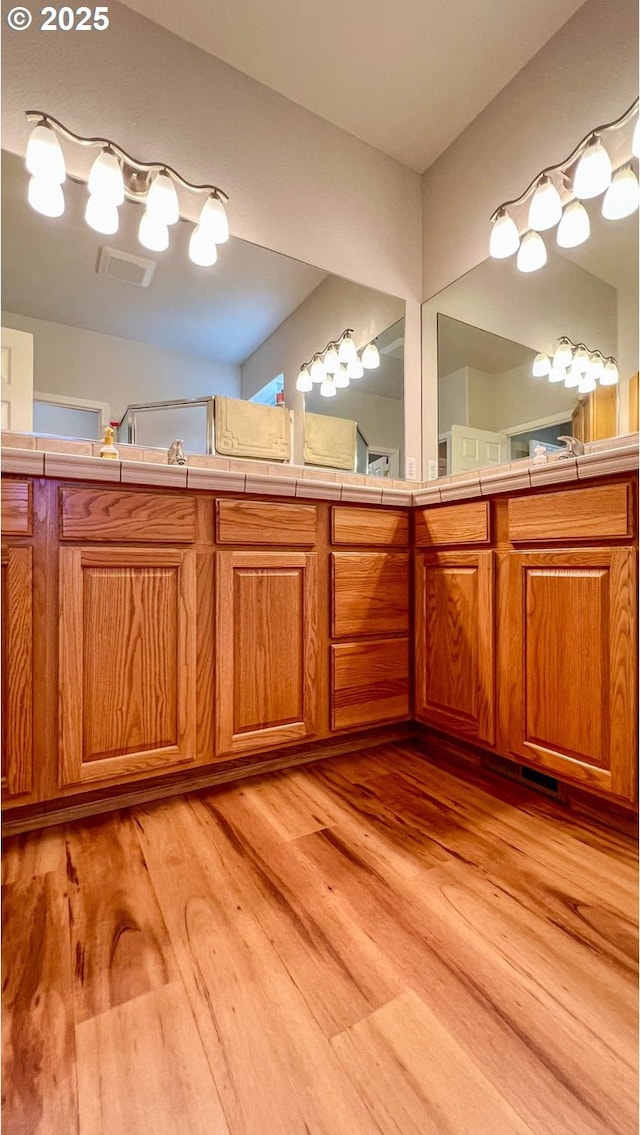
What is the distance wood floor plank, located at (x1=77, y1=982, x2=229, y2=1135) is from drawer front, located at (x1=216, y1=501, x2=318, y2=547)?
930 millimetres

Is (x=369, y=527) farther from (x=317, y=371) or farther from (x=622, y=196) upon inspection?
(x=622, y=196)

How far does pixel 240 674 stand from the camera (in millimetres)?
1288

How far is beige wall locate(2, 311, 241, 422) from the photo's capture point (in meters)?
1.37

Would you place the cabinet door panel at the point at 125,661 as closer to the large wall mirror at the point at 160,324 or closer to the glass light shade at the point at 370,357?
the large wall mirror at the point at 160,324

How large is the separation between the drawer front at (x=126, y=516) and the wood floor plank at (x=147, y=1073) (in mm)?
869

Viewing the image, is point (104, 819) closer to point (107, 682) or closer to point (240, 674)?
point (107, 682)

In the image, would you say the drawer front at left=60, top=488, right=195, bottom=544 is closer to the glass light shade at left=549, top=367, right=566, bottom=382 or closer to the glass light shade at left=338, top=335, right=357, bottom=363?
the glass light shade at left=338, top=335, right=357, bottom=363

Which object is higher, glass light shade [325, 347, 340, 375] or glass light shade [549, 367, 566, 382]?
glass light shade [325, 347, 340, 375]

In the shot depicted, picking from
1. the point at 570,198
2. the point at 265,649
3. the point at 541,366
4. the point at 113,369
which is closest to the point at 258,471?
the point at 113,369

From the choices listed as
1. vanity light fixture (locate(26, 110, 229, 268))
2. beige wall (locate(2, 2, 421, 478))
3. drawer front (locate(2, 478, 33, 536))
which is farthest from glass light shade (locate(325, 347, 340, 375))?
drawer front (locate(2, 478, 33, 536))

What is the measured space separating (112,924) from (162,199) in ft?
6.42

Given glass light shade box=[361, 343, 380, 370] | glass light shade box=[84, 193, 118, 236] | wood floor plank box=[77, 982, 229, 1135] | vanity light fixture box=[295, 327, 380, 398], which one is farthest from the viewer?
glass light shade box=[361, 343, 380, 370]

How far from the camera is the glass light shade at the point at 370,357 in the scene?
1.98 metres

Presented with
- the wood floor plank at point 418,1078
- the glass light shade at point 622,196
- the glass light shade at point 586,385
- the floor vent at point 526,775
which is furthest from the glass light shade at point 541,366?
the wood floor plank at point 418,1078
